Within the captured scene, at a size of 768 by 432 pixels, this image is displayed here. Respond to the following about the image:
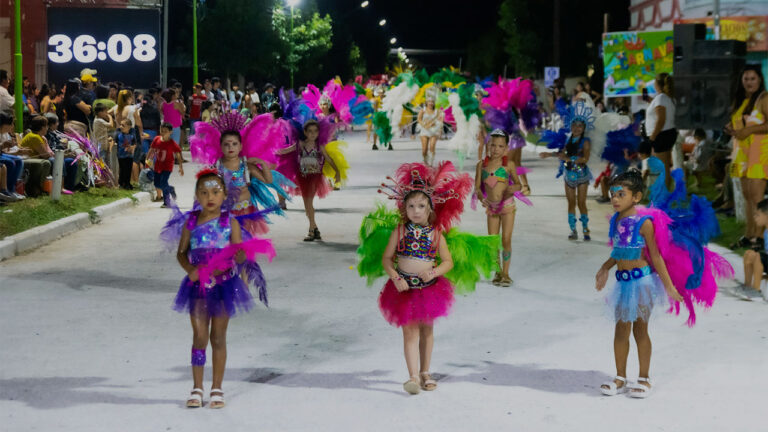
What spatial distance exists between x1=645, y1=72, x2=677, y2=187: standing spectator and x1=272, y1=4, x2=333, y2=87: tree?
4453 cm

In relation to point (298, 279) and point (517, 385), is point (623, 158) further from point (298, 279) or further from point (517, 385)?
point (517, 385)

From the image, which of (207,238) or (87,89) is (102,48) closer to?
(87,89)

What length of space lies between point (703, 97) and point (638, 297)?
10.2 metres

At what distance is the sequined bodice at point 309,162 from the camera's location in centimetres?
1488

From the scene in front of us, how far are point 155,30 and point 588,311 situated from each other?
24311 mm

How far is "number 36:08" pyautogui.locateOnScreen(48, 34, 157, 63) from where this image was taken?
31500 millimetres

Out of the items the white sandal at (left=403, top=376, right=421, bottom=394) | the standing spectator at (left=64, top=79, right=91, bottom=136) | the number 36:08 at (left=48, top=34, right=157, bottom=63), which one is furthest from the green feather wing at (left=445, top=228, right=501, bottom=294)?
the number 36:08 at (left=48, top=34, right=157, bottom=63)

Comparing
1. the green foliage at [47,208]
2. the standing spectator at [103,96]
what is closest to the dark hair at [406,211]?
the green foliage at [47,208]

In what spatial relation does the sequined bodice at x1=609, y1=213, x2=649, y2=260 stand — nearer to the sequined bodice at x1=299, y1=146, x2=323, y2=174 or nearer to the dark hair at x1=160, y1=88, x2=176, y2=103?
the sequined bodice at x1=299, y1=146, x2=323, y2=174

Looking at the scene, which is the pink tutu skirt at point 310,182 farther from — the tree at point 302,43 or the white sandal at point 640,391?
the tree at point 302,43

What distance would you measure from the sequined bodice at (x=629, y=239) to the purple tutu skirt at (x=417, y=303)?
41.9 inches

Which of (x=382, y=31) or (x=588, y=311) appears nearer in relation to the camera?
(x=588, y=311)

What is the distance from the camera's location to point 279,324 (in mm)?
9055

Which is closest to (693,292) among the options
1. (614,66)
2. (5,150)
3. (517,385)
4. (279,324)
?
(517,385)
